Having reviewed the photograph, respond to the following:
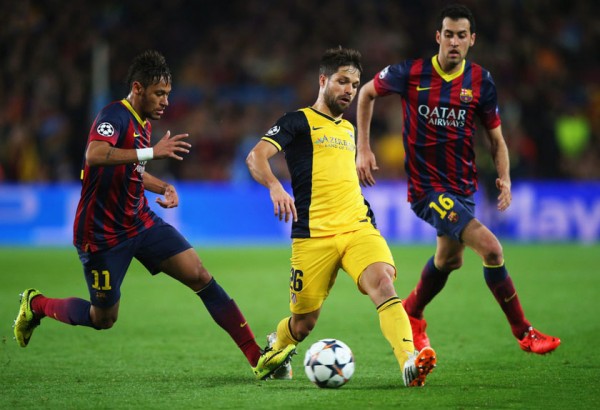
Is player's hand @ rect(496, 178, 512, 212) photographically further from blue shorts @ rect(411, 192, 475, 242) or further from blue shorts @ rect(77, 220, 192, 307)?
blue shorts @ rect(77, 220, 192, 307)

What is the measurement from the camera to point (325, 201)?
6.50 meters

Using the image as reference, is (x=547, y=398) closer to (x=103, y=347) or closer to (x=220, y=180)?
(x=103, y=347)

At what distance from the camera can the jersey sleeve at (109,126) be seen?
6305 millimetres

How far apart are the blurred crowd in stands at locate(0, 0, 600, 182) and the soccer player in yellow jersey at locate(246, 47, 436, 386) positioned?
12.3 meters

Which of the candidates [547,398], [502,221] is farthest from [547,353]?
[502,221]

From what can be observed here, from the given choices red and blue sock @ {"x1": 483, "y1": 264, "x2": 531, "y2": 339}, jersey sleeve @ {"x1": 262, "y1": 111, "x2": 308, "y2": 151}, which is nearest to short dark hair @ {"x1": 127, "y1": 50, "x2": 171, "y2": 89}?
jersey sleeve @ {"x1": 262, "y1": 111, "x2": 308, "y2": 151}

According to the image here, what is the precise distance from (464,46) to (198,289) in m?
2.71

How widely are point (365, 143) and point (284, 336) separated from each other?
1.68 metres

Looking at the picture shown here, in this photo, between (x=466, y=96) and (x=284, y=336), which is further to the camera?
(x=466, y=96)

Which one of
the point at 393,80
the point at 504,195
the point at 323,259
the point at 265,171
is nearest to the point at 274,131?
the point at 265,171

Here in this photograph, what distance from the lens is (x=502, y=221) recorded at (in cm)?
1875

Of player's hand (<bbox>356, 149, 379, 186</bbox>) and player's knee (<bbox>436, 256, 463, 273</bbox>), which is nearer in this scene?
player's hand (<bbox>356, 149, 379, 186</bbox>)

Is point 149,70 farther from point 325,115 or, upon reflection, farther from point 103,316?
point 103,316

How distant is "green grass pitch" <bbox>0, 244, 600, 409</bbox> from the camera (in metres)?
5.77
